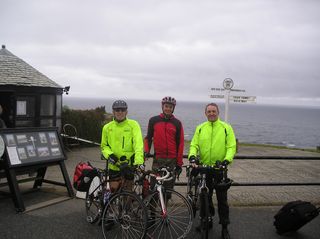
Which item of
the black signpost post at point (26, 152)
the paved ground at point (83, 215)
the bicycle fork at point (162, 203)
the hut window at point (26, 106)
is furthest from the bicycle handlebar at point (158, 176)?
the hut window at point (26, 106)

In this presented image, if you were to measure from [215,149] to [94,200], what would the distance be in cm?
213

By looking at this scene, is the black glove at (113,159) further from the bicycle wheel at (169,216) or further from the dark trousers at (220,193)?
the dark trousers at (220,193)

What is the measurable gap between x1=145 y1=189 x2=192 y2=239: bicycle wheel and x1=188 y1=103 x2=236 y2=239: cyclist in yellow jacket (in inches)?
26.4

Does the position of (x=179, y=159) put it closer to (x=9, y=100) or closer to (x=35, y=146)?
(x=35, y=146)

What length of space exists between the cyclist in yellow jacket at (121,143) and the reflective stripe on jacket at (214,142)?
0.91 meters

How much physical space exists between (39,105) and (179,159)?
9.11m

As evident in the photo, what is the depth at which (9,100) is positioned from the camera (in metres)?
12.6

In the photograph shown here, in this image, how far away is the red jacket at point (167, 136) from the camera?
5562mm

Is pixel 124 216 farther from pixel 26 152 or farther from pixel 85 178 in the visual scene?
pixel 26 152

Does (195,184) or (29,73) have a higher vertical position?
(29,73)

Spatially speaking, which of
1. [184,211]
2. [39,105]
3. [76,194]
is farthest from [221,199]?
[39,105]

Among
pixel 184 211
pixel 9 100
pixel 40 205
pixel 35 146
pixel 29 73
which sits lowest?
pixel 40 205

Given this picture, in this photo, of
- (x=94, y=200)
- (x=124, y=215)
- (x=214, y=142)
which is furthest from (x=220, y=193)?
(x=94, y=200)

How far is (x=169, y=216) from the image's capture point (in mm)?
4832
